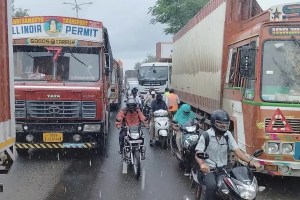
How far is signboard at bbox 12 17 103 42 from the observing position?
10.2 m

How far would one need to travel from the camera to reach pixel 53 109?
32.4 feet

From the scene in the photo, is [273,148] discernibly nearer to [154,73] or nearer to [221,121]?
[221,121]

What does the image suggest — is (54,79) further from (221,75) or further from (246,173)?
(246,173)

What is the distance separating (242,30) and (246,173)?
17.8 ft

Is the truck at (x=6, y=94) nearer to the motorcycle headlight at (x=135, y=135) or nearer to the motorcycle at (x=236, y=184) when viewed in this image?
the motorcycle at (x=236, y=184)

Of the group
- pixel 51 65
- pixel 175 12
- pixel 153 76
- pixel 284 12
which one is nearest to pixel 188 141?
pixel 284 12

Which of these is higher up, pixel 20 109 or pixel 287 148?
pixel 20 109

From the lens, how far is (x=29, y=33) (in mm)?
10219

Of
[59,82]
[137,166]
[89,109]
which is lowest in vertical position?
[137,166]

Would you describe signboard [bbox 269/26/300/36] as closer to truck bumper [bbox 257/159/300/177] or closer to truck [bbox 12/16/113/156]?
truck bumper [bbox 257/159/300/177]

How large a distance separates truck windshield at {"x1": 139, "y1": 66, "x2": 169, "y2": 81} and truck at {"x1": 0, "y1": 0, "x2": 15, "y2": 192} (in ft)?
62.9

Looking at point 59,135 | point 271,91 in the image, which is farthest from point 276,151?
point 59,135

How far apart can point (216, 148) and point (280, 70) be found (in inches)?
101

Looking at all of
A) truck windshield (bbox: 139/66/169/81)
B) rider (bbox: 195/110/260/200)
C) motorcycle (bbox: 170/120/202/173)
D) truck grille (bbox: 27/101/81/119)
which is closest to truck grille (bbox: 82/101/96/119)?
truck grille (bbox: 27/101/81/119)
